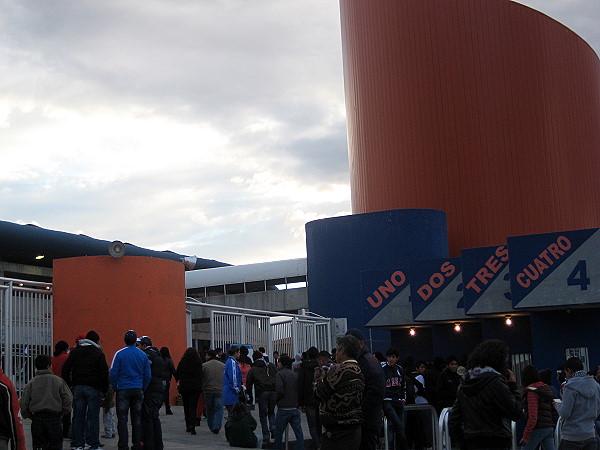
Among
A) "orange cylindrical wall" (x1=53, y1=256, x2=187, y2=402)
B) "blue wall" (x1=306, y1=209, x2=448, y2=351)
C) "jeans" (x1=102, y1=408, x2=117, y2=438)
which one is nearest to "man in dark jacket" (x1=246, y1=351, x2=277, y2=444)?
"jeans" (x1=102, y1=408, x2=117, y2=438)

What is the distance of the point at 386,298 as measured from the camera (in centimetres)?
2330

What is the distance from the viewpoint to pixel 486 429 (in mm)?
6680

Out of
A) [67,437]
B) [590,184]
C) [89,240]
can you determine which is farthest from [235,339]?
[89,240]

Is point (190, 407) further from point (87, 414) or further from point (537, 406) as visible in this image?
point (537, 406)

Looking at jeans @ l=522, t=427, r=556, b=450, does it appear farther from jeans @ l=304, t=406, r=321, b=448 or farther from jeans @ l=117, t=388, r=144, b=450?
jeans @ l=117, t=388, r=144, b=450

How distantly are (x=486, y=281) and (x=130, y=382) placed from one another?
1076cm

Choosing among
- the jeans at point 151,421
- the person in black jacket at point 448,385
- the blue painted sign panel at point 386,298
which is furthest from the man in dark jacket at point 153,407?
the blue painted sign panel at point 386,298

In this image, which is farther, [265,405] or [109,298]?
[109,298]

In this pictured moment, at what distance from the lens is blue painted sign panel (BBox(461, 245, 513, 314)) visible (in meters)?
20.1

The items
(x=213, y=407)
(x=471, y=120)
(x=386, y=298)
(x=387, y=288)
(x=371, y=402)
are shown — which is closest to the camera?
(x=371, y=402)

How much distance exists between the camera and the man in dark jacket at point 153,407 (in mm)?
11867

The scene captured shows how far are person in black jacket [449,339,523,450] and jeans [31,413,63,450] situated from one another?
16.8 ft

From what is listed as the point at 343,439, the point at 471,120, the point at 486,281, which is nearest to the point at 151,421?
the point at 343,439

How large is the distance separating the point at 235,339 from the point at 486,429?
583 inches
